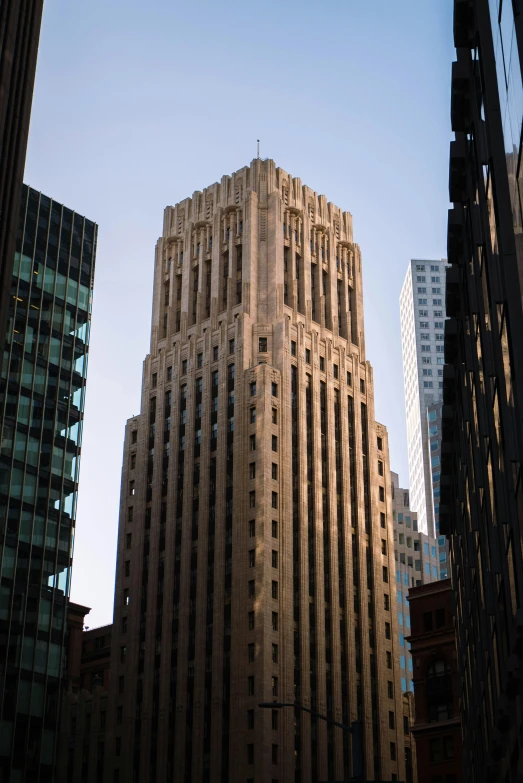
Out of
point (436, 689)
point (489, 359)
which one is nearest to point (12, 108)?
point (489, 359)

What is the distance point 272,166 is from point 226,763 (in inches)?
2609

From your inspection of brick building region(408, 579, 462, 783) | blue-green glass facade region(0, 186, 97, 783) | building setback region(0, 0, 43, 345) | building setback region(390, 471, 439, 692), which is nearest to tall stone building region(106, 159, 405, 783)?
blue-green glass facade region(0, 186, 97, 783)

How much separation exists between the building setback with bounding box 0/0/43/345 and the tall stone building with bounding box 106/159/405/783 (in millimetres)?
53088

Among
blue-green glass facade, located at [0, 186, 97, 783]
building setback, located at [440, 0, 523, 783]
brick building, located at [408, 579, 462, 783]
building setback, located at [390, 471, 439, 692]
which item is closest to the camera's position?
building setback, located at [440, 0, 523, 783]

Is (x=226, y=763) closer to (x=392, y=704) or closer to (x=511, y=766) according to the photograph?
(x=392, y=704)

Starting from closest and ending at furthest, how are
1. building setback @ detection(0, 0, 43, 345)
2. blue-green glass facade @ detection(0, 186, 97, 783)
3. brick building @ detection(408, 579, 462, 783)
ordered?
1. building setback @ detection(0, 0, 43, 345)
2. brick building @ detection(408, 579, 462, 783)
3. blue-green glass facade @ detection(0, 186, 97, 783)

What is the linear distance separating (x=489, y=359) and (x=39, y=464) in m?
56.7

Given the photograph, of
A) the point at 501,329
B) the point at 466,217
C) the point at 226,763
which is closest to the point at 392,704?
the point at 226,763

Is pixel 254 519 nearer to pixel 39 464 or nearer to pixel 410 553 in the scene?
pixel 39 464

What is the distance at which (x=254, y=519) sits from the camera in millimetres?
105188

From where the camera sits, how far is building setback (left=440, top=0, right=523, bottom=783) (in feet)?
97.7

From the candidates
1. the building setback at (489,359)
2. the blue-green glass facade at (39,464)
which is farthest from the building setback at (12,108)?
the blue-green glass facade at (39,464)

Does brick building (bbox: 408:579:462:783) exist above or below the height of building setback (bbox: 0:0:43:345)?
below

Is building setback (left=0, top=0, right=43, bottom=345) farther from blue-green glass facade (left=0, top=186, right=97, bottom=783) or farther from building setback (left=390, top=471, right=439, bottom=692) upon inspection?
building setback (left=390, top=471, right=439, bottom=692)
